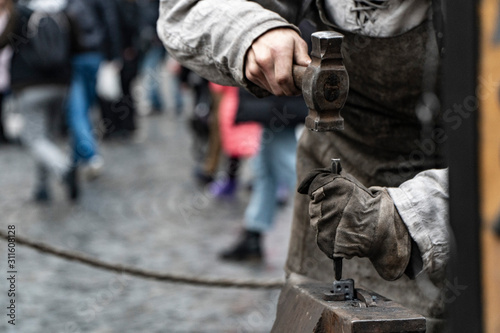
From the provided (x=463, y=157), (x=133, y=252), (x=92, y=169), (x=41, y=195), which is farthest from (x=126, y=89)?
(x=463, y=157)

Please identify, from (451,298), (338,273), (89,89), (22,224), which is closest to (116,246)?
(22,224)

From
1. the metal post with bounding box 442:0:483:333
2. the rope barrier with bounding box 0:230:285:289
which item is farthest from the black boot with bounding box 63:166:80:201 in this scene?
the metal post with bounding box 442:0:483:333

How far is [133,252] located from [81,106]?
7.60 ft

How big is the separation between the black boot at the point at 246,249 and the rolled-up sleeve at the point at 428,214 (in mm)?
3664

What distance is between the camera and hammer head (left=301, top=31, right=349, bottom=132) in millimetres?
1612

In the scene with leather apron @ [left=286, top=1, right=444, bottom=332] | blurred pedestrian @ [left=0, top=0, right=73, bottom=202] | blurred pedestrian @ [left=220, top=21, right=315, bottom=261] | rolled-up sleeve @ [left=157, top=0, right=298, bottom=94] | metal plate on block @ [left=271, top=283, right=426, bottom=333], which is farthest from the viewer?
blurred pedestrian @ [left=0, top=0, right=73, bottom=202]

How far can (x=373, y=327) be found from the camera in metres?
1.52

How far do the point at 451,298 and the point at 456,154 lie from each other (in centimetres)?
20

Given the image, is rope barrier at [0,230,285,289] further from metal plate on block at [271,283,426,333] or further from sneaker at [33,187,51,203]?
sneaker at [33,187,51,203]

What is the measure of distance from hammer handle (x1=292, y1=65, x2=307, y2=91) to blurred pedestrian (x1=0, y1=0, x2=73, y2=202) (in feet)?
16.1

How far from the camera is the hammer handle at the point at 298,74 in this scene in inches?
68.0

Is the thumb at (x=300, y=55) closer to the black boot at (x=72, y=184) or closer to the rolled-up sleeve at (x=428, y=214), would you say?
the rolled-up sleeve at (x=428, y=214)

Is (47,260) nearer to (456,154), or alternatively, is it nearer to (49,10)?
(49,10)

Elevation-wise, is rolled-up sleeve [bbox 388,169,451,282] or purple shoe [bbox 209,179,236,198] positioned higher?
rolled-up sleeve [bbox 388,169,451,282]
